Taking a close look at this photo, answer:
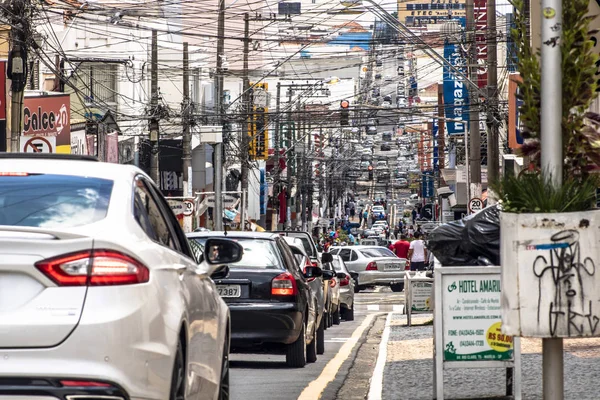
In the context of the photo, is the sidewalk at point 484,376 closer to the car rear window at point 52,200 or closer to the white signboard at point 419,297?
the car rear window at point 52,200

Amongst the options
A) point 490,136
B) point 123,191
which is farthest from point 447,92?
point 123,191

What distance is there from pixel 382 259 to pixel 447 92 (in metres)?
18.6

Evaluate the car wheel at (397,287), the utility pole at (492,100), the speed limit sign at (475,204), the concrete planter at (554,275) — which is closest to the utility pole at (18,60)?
the utility pole at (492,100)

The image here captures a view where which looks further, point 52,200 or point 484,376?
point 484,376

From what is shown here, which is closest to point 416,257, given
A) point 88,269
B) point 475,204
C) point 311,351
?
point 475,204

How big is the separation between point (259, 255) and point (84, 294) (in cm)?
882

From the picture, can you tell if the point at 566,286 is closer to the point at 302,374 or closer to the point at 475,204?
the point at 302,374

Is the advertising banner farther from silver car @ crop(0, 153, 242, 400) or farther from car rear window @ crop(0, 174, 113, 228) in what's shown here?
silver car @ crop(0, 153, 242, 400)

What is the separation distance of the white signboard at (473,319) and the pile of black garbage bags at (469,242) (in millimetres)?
2341

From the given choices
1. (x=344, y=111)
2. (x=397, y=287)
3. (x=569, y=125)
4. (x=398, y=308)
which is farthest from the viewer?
(x=344, y=111)

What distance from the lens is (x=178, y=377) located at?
590 cm

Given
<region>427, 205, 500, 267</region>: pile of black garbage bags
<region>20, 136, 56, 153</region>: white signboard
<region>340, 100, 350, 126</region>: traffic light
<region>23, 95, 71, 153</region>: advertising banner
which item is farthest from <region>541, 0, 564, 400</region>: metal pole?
<region>340, 100, 350, 126</region>: traffic light

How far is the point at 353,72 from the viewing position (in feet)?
456

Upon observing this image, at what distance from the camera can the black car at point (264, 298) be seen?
13555 mm
